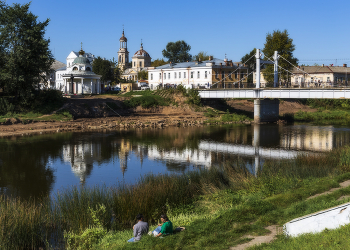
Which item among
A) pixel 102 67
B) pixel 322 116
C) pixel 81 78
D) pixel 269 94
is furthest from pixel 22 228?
pixel 102 67

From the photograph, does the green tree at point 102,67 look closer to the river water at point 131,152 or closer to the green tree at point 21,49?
the green tree at point 21,49

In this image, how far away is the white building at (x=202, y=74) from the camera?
264 feet

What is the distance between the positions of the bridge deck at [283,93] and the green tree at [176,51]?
6846 cm

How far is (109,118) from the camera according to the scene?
61469 mm

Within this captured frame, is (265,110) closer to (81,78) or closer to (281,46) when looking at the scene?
(281,46)

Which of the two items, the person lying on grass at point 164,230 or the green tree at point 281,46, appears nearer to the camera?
the person lying on grass at point 164,230

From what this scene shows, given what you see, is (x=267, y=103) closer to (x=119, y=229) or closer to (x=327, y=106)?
(x=327, y=106)

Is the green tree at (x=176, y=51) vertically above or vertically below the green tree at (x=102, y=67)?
above

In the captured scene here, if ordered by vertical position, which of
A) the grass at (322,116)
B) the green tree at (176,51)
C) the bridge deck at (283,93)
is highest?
the green tree at (176,51)

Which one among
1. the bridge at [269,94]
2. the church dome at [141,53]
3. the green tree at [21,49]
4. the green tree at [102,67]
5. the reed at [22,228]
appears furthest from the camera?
the church dome at [141,53]

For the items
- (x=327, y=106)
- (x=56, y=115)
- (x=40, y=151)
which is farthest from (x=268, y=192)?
(x=327, y=106)

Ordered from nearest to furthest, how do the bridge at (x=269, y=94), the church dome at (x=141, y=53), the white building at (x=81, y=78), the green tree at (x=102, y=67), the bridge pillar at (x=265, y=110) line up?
the bridge at (x=269, y=94), the bridge pillar at (x=265, y=110), the white building at (x=81, y=78), the green tree at (x=102, y=67), the church dome at (x=141, y=53)

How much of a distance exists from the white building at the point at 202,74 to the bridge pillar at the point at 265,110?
13985mm

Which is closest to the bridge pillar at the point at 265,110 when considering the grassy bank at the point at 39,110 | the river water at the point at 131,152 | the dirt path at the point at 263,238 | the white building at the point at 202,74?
the river water at the point at 131,152
